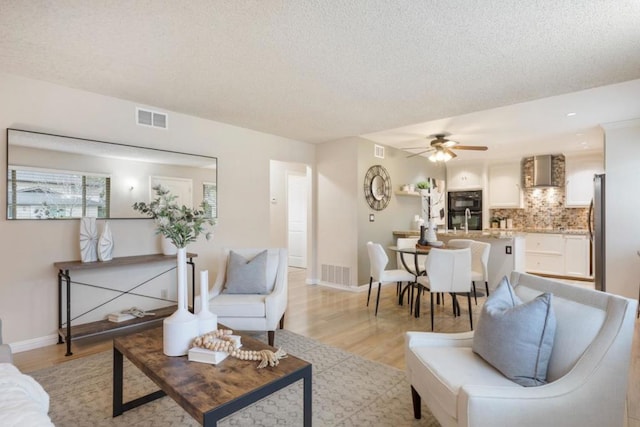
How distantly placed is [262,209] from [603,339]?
13.5ft

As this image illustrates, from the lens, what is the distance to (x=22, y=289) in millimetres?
2934

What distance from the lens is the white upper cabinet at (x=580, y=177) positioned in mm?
6203

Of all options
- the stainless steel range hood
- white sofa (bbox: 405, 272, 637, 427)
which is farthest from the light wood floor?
the stainless steel range hood

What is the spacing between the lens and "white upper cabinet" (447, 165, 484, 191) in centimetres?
745

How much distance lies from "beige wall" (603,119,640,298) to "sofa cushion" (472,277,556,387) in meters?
4.08

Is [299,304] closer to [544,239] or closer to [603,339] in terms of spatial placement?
[603,339]

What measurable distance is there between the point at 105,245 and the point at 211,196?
1363mm

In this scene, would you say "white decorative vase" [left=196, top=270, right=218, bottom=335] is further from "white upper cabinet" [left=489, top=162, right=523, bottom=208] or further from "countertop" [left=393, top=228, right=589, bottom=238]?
"white upper cabinet" [left=489, top=162, right=523, bottom=208]

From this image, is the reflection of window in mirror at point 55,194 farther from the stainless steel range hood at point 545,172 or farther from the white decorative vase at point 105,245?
the stainless steel range hood at point 545,172

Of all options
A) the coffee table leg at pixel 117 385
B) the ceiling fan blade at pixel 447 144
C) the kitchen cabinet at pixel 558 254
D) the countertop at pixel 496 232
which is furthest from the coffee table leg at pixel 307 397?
the kitchen cabinet at pixel 558 254

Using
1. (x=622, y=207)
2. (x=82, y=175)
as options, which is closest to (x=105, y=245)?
(x=82, y=175)

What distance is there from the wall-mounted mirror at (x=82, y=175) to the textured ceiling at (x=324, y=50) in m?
0.57

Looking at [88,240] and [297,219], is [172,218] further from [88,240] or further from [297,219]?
[297,219]

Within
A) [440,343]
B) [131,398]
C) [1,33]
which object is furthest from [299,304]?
[1,33]
